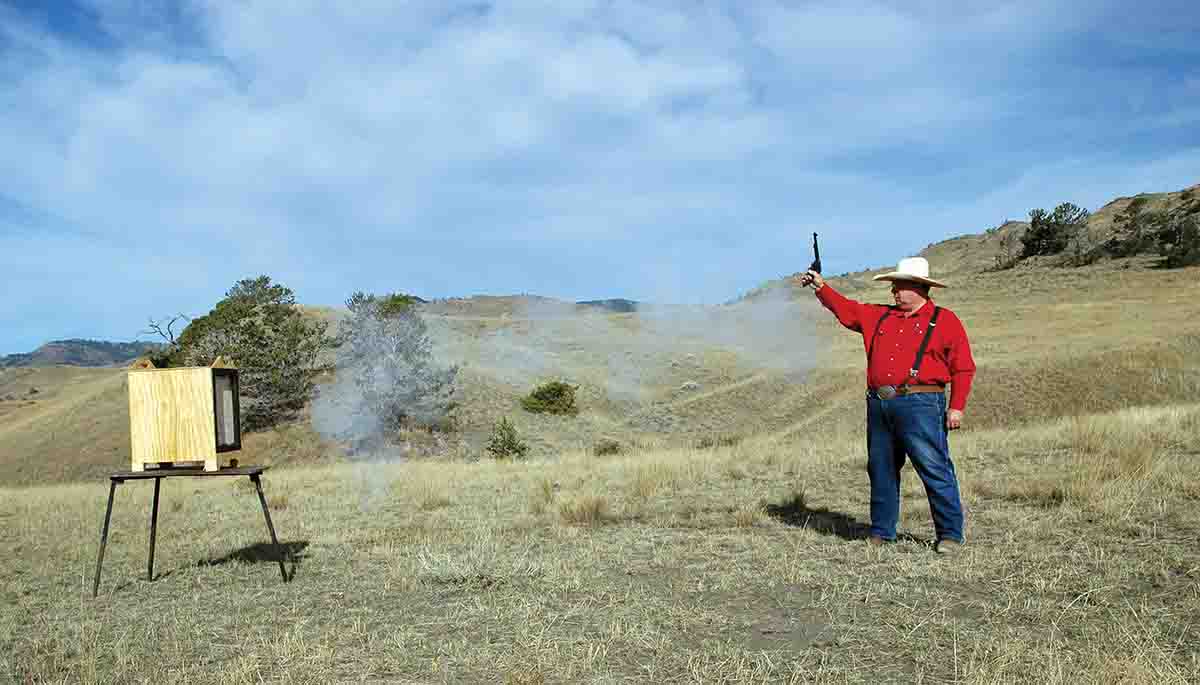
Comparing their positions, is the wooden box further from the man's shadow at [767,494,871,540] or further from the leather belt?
the leather belt

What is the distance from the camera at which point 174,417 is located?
7789 mm

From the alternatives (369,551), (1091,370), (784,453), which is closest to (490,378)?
(1091,370)

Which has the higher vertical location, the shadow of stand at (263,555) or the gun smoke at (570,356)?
the gun smoke at (570,356)

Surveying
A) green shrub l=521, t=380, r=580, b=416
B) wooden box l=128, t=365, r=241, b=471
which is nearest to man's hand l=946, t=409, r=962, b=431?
wooden box l=128, t=365, r=241, b=471

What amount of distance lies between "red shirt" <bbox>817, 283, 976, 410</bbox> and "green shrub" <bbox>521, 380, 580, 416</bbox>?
28.7 m

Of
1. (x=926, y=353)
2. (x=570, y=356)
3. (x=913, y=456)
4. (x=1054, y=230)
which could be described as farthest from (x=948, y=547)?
(x=1054, y=230)

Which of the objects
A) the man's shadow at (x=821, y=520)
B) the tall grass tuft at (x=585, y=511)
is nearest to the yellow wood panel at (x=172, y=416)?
the tall grass tuft at (x=585, y=511)

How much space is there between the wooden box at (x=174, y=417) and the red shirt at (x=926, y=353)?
565cm

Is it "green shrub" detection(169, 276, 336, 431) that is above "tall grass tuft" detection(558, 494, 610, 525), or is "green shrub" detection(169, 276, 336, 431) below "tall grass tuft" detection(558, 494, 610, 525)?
above

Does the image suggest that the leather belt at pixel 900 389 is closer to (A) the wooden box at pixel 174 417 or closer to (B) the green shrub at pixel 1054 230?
(A) the wooden box at pixel 174 417

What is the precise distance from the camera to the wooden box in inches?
304

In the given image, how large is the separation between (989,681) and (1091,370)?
27889 mm

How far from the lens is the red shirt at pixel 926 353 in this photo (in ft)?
23.9

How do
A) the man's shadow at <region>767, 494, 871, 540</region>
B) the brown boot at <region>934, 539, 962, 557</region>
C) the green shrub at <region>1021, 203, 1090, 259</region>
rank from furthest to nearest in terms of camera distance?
the green shrub at <region>1021, 203, 1090, 259</region>, the man's shadow at <region>767, 494, 871, 540</region>, the brown boot at <region>934, 539, 962, 557</region>
